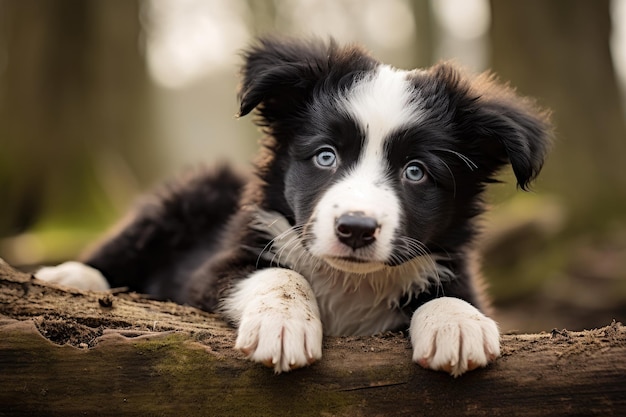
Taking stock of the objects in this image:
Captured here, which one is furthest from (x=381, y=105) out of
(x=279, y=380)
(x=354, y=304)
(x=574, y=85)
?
(x=574, y=85)

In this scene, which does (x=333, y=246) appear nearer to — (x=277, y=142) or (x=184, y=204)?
(x=277, y=142)

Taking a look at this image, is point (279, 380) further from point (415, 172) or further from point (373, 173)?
point (415, 172)

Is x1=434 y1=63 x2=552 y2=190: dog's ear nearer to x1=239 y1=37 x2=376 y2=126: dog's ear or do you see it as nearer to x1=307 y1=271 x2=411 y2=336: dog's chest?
x1=239 y1=37 x2=376 y2=126: dog's ear

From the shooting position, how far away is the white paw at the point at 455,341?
262cm

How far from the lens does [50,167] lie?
704 cm

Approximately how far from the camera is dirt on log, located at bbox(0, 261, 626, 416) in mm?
2543

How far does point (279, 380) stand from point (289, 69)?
1664mm

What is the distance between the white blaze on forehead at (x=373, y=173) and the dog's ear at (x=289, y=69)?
0.18m

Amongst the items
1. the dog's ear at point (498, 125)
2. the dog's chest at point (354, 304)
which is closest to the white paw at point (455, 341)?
the dog's chest at point (354, 304)

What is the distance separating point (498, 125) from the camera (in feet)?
11.3

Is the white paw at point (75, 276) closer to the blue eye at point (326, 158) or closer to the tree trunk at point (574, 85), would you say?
the blue eye at point (326, 158)

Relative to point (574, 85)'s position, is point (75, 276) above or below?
below

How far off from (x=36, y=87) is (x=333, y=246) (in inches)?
209

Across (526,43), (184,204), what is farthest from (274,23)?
(184,204)
